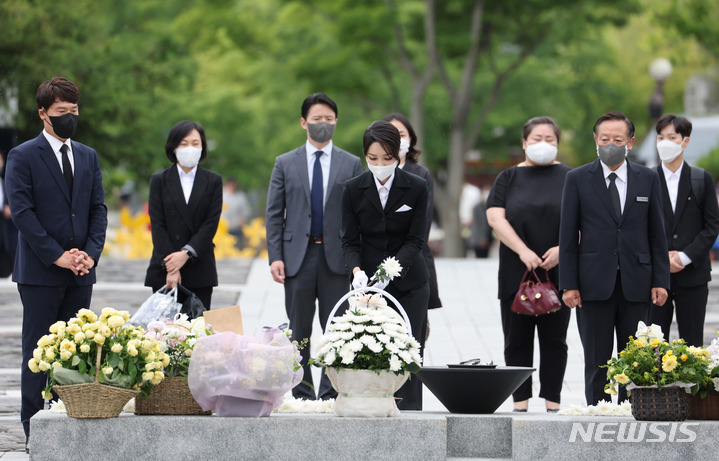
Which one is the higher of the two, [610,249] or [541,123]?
[541,123]

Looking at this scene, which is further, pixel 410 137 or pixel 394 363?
pixel 410 137

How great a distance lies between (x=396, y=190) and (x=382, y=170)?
19cm

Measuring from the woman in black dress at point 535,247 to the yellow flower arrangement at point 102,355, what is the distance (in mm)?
2983

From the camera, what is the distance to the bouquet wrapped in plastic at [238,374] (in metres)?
6.60

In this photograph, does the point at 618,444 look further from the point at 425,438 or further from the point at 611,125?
the point at 611,125

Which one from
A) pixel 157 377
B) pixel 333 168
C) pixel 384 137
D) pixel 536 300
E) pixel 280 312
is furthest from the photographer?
pixel 280 312

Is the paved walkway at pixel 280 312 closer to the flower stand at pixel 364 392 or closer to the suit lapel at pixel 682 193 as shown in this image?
the suit lapel at pixel 682 193

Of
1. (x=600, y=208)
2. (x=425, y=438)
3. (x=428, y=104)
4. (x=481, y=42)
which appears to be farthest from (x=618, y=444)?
(x=428, y=104)

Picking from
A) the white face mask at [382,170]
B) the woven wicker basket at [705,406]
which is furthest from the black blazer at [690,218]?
the white face mask at [382,170]

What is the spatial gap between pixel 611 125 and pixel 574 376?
3.64 m

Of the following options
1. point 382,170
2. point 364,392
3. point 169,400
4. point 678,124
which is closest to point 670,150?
point 678,124

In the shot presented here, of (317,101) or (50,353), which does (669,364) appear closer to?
(317,101)

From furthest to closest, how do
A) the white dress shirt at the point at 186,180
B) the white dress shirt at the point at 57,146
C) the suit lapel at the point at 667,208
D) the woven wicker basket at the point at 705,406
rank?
the white dress shirt at the point at 186,180
the suit lapel at the point at 667,208
the white dress shirt at the point at 57,146
the woven wicker basket at the point at 705,406

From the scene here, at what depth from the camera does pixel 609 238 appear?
784 cm
